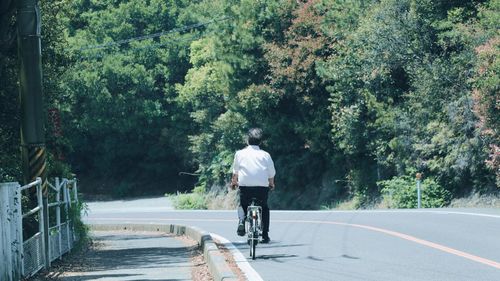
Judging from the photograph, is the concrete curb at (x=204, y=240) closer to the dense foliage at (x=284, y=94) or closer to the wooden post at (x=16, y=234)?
the wooden post at (x=16, y=234)

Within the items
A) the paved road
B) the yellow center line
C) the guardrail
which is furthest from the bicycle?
the guardrail

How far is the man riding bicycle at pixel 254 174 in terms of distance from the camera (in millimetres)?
14797

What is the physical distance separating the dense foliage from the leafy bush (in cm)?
7

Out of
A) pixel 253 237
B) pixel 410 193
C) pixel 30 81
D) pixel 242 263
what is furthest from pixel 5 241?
pixel 410 193

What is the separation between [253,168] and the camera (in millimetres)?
14805

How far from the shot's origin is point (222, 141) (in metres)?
48.6

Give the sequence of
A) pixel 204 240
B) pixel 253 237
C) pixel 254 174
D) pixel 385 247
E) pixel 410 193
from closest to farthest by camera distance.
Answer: pixel 253 237
pixel 254 174
pixel 385 247
pixel 204 240
pixel 410 193

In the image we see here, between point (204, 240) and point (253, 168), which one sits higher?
point (253, 168)

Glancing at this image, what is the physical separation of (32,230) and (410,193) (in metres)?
18.7

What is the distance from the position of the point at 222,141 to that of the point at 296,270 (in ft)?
117

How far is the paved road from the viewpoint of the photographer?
40.4 ft

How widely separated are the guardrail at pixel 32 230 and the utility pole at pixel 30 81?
0.92ft

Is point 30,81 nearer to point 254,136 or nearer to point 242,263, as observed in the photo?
point 254,136

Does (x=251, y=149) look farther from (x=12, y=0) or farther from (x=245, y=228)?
(x=12, y=0)
